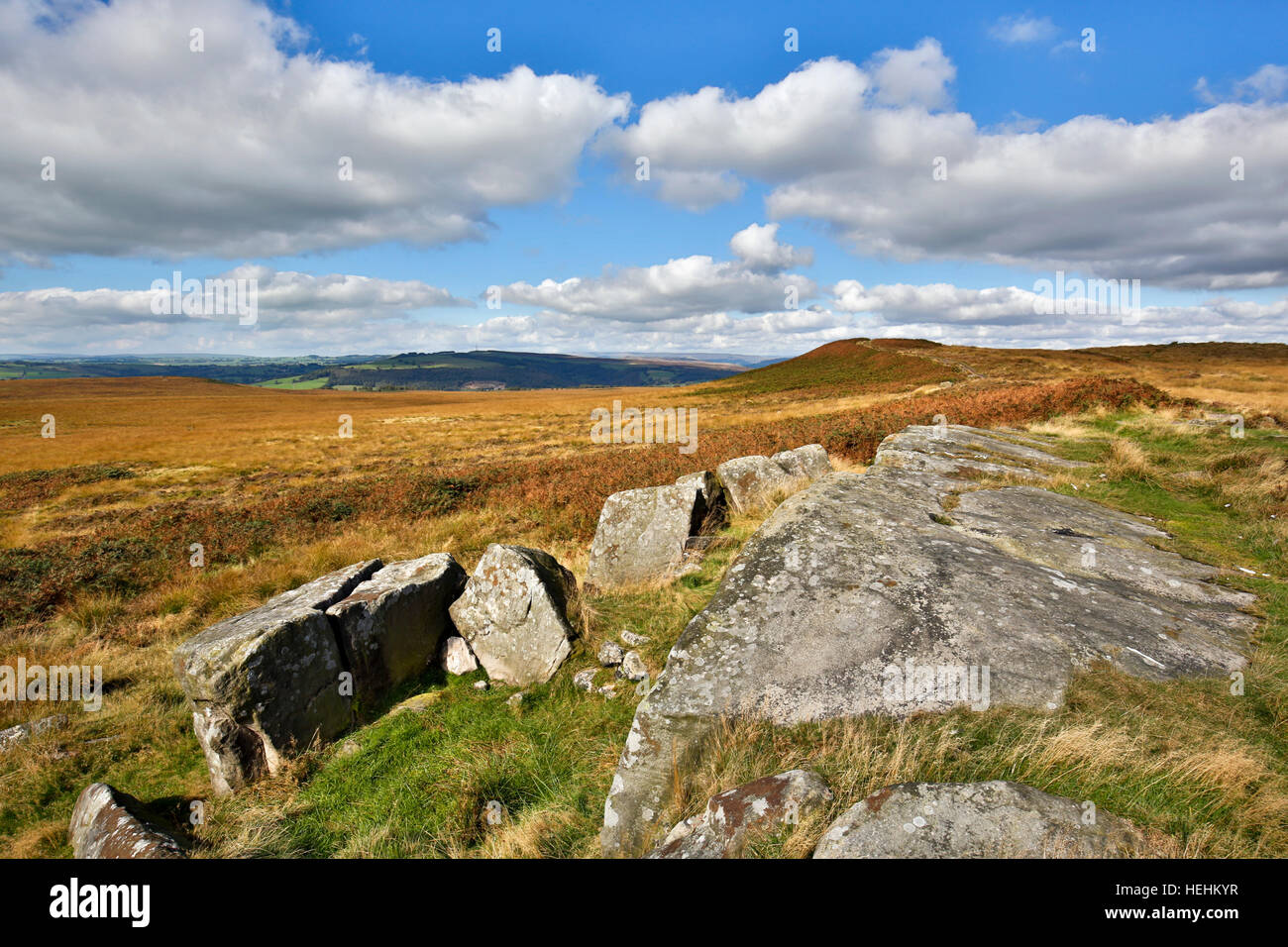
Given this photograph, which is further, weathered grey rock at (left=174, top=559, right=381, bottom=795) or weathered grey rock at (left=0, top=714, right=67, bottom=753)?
weathered grey rock at (left=0, top=714, right=67, bottom=753)

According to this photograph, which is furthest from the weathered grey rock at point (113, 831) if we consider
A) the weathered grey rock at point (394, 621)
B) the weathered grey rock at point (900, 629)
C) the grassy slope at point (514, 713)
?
the weathered grey rock at point (900, 629)

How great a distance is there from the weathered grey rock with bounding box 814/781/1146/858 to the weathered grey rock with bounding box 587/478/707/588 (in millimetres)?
6087

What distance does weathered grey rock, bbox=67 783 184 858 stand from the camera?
434 cm

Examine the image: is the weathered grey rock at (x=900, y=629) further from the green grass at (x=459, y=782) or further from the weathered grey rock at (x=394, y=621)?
the weathered grey rock at (x=394, y=621)

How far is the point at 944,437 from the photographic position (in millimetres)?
13500

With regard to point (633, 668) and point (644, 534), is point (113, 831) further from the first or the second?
point (644, 534)

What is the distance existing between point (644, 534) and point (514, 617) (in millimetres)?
3077

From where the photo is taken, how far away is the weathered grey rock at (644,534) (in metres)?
9.39

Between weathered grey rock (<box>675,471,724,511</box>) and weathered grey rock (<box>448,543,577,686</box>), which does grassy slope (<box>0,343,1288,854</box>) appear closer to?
weathered grey rock (<box>448,543,577,686</box>)

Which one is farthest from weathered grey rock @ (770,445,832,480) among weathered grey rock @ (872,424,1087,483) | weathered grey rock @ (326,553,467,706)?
weathered grey rock @ (326,553,467,706)
